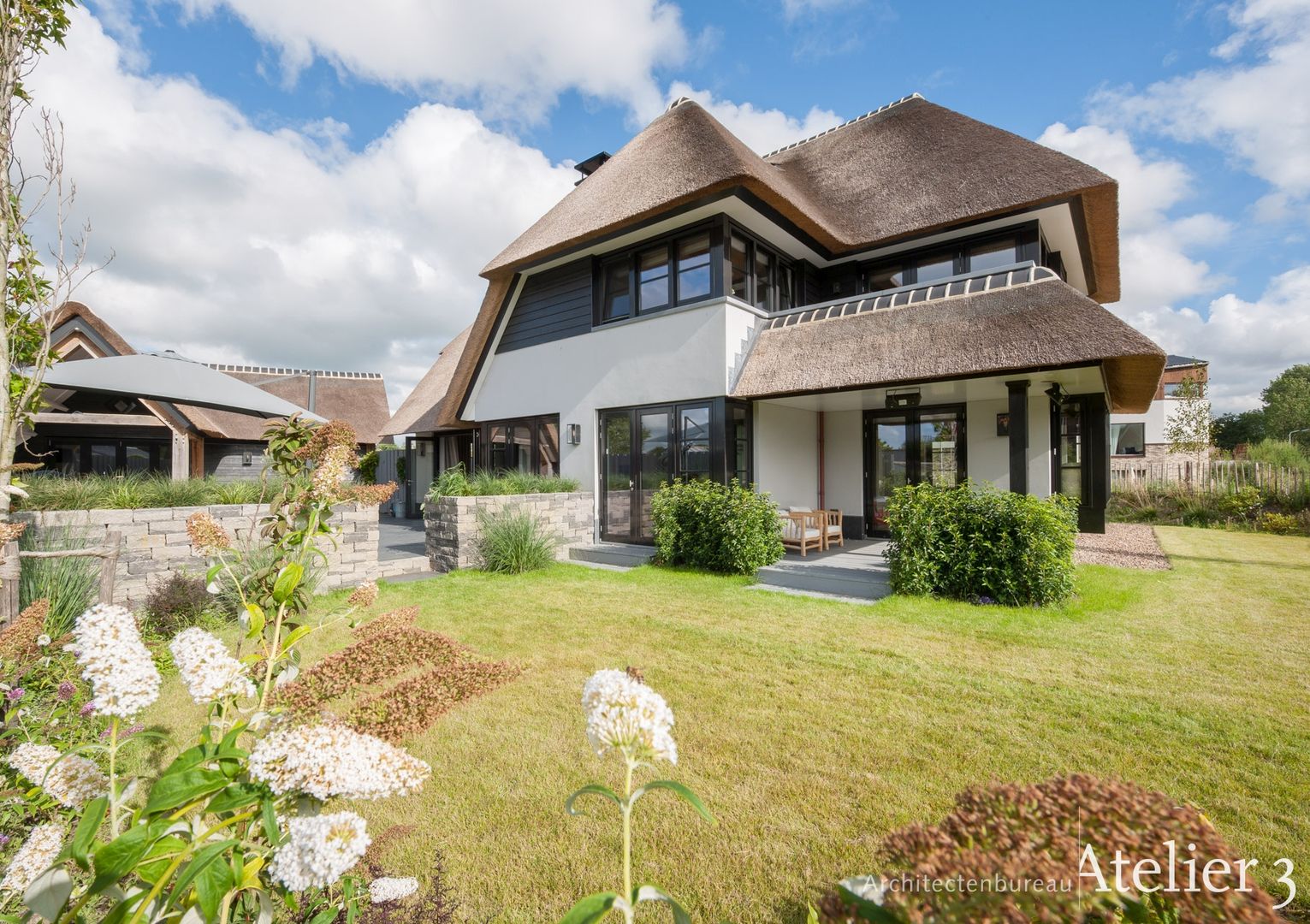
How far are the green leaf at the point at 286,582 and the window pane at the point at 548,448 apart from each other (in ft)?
32.1

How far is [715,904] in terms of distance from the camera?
196 cm

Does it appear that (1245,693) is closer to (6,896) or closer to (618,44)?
(6,896)

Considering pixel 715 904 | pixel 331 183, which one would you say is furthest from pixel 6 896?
pixel 331 183

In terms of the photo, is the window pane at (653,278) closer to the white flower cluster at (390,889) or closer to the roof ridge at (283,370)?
the white flower cluster at (390,889)

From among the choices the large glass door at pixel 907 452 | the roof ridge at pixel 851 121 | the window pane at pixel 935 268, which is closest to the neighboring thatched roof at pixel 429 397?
the roof ridge at pixel 851 121

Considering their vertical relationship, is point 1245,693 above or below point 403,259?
below

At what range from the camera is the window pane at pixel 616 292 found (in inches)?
404

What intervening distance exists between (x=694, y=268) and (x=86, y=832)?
9.35 metres

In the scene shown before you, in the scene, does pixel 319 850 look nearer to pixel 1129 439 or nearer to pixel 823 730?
pixel 823 730

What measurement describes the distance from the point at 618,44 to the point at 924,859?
10687mm

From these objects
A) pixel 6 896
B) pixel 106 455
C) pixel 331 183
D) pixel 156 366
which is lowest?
pixel 6 896

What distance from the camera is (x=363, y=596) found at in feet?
5.83

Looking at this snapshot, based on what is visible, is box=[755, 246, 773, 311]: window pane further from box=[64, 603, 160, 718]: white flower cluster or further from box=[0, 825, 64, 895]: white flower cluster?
box=[0, 825, 64, 895]: white flower cluster

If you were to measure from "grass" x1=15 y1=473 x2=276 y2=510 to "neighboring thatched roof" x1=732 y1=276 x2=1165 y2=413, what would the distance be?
7125 millimetres
